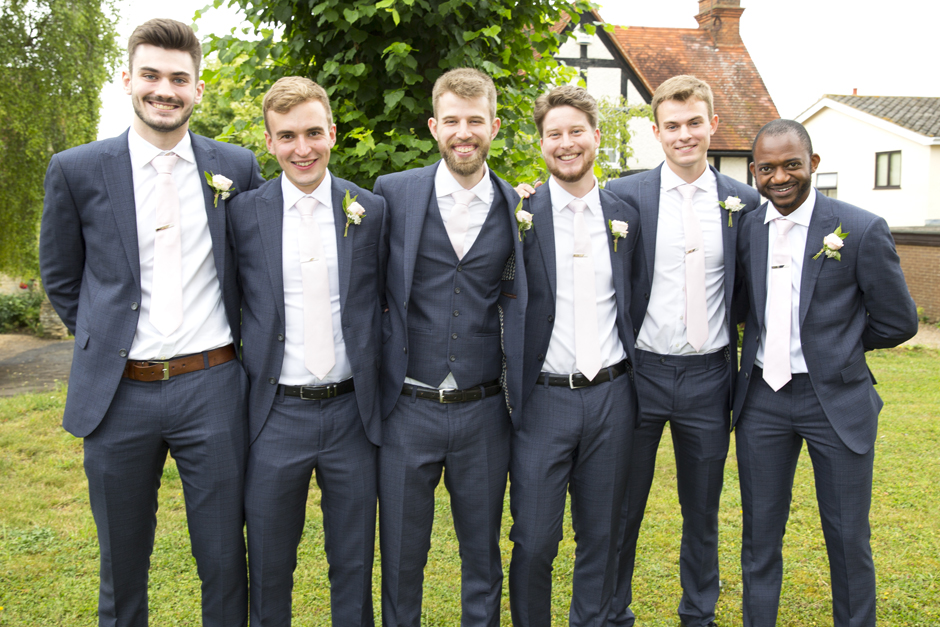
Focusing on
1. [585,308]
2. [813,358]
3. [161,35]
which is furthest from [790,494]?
[161,35]

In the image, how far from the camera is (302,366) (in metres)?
3.25

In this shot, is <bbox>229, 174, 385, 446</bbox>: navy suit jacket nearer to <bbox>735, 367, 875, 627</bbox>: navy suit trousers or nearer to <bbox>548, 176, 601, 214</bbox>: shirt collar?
<bbox>548, 176, 601, 214</bbox>: shirt collar

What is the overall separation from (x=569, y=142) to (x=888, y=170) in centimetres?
2824

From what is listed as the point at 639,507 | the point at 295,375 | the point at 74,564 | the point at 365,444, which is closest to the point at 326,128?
the point at 295,375

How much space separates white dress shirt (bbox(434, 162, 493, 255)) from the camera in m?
3.42

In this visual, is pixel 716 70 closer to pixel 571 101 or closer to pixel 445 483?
pixel 571 101

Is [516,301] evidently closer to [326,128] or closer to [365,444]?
[365,444]

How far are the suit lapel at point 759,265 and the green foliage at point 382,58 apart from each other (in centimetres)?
201

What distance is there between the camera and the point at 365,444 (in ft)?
11.0

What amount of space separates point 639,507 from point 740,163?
21.2 m

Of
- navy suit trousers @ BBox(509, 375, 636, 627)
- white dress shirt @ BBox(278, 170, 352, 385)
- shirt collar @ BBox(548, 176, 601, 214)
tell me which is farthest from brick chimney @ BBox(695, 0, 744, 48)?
white dress shirt @ BBox(278, 170, 352, 385)

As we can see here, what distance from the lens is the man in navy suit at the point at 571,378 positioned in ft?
11.4

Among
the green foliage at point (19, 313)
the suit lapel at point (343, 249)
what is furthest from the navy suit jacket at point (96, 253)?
the green foliage at point (19, 313)

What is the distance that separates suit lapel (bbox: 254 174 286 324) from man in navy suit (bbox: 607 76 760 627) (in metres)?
1.78
